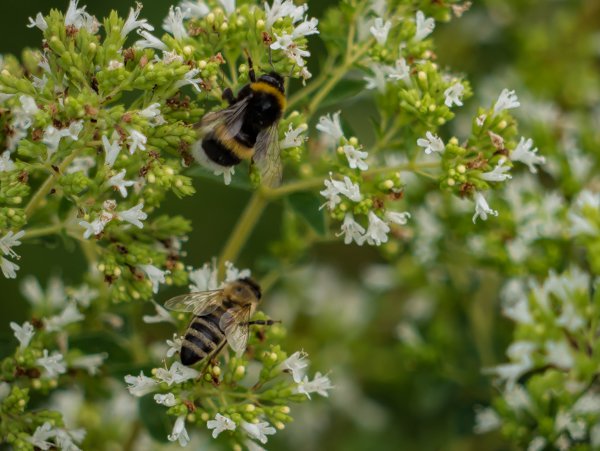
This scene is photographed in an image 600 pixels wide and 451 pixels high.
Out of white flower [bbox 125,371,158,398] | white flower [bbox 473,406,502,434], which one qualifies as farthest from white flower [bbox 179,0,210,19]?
white flower [bbox 473,406,502,434]

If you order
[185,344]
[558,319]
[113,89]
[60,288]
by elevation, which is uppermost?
[113,89]

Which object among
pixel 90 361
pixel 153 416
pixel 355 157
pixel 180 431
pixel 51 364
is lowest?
pixel 153 416

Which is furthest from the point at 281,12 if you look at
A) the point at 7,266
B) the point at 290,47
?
the point at 7,266

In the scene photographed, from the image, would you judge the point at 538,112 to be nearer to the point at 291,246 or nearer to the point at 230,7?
the point at 291,246

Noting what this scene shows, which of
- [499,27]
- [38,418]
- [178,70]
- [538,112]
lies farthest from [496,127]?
[499,27]

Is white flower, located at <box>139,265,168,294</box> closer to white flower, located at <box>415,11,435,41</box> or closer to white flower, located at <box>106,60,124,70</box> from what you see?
white flower, located at <box>106,60,124,70</box>

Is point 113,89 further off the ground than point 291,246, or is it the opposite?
point 113,89

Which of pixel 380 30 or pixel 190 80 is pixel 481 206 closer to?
pixel 380 30
